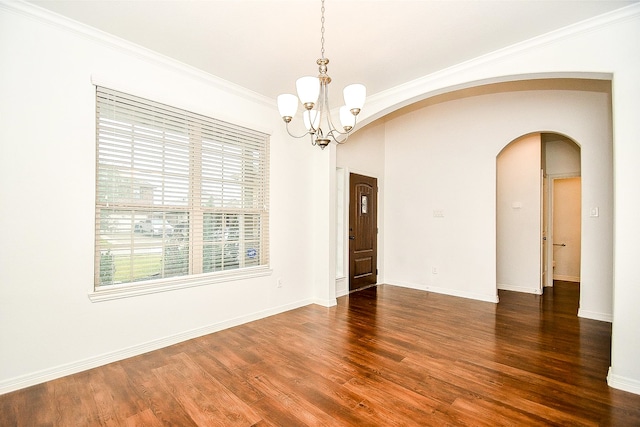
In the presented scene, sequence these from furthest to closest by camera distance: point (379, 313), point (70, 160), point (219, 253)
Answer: point (379, 313)
point (219, 253)
point (70, 160)

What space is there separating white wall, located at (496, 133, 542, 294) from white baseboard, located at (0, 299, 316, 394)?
4714 millimetres

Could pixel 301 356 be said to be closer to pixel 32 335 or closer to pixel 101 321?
pixel 101 321

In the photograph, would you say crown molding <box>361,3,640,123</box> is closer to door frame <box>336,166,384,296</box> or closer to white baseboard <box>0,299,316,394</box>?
door frame <box>336,166,384,296</box>

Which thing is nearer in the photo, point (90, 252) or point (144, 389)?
point (144, 389)

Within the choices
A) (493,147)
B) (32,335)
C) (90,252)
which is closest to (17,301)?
(32,335)

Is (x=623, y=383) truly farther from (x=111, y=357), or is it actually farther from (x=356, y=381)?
(x=111, y=357)

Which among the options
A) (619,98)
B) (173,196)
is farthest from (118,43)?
(619,98)

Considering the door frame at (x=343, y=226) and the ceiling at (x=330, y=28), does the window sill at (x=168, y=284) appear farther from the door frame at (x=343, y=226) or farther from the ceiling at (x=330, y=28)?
the ceiling at (x=330, y=28)

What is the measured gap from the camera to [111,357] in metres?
2.79

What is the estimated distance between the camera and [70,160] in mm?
2600

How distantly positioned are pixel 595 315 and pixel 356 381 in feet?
12.4

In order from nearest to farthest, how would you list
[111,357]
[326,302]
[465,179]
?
[111,357] < [326,302] < [465,179]

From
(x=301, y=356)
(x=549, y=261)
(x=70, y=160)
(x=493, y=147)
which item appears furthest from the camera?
(x=549, y=261)

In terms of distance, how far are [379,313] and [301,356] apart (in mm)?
1700
